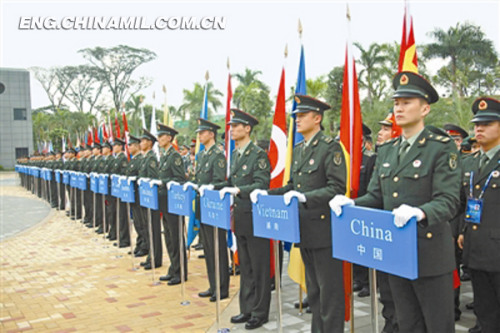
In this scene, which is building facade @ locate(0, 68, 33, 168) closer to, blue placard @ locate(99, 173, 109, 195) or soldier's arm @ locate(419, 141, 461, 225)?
blue placard @ locate(99, 173, 109, 195)

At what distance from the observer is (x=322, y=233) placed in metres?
3.66

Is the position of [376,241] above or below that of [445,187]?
below

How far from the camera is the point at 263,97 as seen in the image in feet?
110

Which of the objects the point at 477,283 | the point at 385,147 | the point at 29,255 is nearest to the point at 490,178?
the point at 477,283

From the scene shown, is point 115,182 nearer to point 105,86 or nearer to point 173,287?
point 173,287

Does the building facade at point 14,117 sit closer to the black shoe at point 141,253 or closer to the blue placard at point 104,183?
the blue placard at point 104,183

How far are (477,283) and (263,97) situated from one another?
30.3 m

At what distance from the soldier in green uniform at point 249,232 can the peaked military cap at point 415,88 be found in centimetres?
210

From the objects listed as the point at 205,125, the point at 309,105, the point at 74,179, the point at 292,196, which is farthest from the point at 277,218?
the point at 74,179

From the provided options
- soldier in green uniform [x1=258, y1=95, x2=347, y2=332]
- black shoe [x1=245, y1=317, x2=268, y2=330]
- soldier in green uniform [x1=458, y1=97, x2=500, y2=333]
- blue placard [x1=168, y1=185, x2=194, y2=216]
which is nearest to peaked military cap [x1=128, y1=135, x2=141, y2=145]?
blue placard [x1=168, y1=185, x2=194, y2=216]

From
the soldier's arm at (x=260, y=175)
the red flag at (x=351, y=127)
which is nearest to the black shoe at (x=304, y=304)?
the red flag at (x=351, y=127)

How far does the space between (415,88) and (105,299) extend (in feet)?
15.4

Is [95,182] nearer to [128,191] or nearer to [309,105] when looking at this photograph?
[128,191]

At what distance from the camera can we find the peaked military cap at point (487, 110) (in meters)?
3.64
